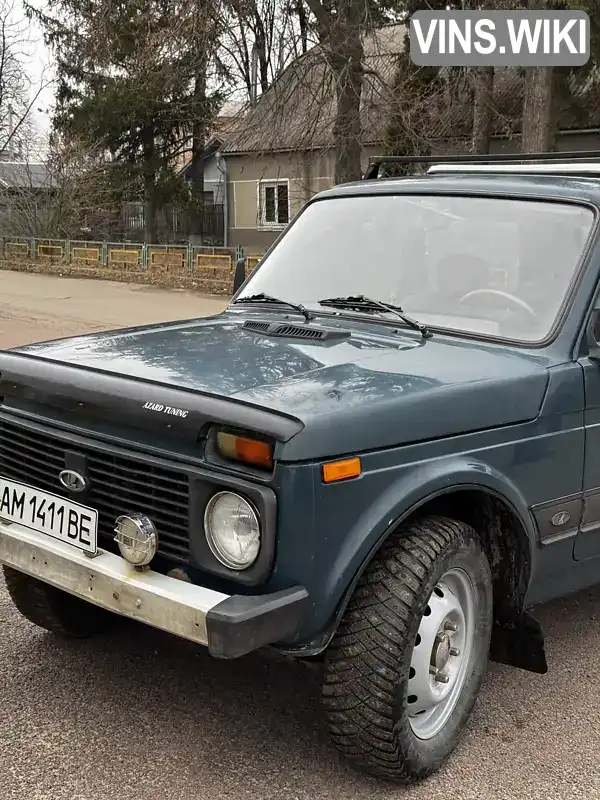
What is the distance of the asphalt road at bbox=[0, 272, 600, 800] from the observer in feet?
9.74

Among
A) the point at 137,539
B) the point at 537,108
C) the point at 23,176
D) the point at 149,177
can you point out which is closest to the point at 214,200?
the point at 149,177

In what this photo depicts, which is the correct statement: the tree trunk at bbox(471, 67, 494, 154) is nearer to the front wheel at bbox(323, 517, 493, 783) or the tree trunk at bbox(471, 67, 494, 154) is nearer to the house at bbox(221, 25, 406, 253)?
the house at bbox(221, 25, 406, 253)

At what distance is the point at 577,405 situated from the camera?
11.2 feet

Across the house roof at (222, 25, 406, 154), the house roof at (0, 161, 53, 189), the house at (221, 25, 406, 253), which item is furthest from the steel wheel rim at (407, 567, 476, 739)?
the house roof at (0, 161, 53, 189)

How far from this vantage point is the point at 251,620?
2506mm

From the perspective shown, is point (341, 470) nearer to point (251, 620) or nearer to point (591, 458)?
point (251, 620)

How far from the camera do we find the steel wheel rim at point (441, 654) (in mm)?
2984

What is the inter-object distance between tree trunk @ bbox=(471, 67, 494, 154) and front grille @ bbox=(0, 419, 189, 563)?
17075 millimetres

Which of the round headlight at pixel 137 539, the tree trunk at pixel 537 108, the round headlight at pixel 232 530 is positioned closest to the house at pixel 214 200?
the tree trunk at pixel 537 108

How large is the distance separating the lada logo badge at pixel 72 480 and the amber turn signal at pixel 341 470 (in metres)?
0.87

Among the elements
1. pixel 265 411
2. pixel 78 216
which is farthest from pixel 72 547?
pixel 78 216

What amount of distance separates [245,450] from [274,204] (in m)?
30.0

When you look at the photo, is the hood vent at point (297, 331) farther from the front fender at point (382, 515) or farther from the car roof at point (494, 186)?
the car roof at point (494, 186)

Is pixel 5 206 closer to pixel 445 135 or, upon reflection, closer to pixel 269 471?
pixel 445 135
